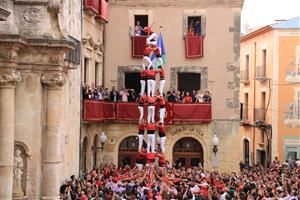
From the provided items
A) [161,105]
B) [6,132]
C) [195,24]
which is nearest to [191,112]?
[195,24]

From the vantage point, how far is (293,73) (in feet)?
155

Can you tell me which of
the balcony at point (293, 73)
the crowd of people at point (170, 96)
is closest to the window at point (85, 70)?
the crowd of people at point (170, 96)

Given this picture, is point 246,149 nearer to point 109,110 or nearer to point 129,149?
point 129,149

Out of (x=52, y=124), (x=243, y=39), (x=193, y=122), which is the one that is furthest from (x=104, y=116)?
(x=243, y=39)

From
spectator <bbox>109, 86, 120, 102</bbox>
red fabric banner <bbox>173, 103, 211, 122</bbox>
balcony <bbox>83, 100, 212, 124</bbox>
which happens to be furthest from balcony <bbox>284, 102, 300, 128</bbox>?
spectator <bbox>109, 86, 120, 102</bbox>

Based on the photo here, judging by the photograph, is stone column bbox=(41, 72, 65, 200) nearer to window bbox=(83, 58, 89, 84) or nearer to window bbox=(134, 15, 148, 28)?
window bbox=(83, 58, 89, 84)

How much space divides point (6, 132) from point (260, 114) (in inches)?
1164

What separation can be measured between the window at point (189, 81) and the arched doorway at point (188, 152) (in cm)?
265

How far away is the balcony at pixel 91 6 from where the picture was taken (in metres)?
33.5

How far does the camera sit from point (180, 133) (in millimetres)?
38719

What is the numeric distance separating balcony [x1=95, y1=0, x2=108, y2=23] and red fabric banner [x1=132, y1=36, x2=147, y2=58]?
1.77m

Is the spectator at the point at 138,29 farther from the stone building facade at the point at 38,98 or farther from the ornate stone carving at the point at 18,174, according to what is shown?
the ornate stone carving at the point at 18,174

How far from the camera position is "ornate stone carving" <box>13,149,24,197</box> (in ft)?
75.6

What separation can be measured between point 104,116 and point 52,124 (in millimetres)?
13414
